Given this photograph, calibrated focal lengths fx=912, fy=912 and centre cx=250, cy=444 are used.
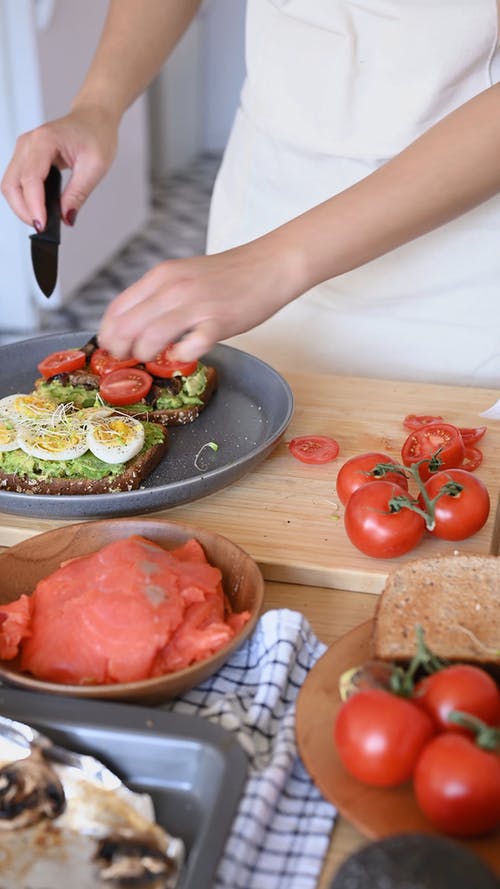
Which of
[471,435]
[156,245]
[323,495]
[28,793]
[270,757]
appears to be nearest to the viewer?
[28,793]

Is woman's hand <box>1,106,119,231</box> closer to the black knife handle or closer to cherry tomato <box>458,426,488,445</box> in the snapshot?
the black knife handle

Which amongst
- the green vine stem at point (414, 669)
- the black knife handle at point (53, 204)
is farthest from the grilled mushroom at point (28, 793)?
the black knife handle at point (53, 204)

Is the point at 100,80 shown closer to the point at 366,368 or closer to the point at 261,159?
the point at 261,159

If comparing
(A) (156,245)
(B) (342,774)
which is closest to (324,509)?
(B) (342,774)

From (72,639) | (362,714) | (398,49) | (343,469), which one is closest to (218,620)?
(72,639)

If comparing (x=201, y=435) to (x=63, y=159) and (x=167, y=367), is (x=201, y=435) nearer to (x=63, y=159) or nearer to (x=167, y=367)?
(x=167, y=367)

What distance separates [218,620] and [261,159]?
52.7 inches

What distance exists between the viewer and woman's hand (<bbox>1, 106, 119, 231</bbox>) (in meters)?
1.96

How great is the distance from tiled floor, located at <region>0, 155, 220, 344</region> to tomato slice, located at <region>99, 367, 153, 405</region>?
2.91 meters

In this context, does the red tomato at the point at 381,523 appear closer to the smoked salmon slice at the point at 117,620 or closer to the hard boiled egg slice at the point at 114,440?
the smoked salmon slice at the point at 117,620

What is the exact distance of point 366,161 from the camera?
2.05m

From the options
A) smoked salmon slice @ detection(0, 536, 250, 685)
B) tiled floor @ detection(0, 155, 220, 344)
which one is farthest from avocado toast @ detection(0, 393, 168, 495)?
tiled floor @ detection(0, 155, 220, 344)

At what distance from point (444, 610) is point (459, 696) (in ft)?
0.78

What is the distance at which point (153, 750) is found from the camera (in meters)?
1.02
